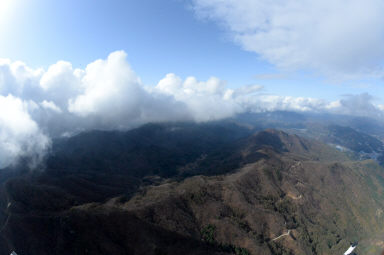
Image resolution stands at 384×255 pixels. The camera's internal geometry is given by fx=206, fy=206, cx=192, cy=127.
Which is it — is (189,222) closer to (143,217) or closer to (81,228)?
(143,217)

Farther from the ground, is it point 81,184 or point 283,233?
point 81,184

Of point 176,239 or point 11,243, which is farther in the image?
point 176,239

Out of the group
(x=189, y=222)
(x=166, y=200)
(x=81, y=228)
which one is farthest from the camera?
(x=166, y=200)

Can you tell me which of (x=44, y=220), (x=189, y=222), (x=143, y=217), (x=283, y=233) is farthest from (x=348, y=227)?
(x=44, y=220)

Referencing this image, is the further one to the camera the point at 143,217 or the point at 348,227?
the point at 348,227

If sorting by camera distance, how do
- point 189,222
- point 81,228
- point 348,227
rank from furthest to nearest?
point 348,227 → point 189,222 → point 81,228

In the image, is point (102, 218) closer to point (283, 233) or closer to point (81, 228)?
point (81, 228)

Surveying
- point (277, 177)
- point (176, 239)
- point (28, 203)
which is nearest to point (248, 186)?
point (277, 177)

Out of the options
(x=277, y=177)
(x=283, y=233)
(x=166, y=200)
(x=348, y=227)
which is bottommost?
(x=348, y=227)

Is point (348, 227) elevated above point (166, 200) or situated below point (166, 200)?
below
